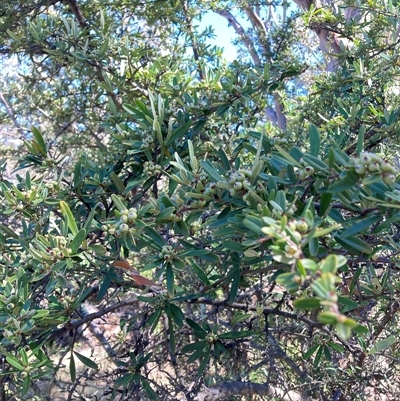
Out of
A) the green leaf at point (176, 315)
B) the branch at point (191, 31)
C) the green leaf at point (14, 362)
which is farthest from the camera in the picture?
the branch at point (191, 31)

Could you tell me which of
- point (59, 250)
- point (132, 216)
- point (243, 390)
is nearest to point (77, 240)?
point (59, 250)

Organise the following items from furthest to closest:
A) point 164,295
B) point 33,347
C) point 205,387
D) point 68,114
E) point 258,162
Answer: point 68,114, point 205,387, point 164,295, point 33,347, point 258,162

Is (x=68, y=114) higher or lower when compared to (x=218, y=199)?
higher

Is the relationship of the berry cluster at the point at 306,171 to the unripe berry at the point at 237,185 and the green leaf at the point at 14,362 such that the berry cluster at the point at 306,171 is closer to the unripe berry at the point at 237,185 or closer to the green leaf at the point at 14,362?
the unripe berry at the point at 237,185

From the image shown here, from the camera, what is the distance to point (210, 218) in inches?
53.9

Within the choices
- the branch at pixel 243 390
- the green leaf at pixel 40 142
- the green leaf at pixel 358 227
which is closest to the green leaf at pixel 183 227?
the green leaf at pixel 358 227

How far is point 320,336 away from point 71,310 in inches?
40.5

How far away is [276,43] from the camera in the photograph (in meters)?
3.39

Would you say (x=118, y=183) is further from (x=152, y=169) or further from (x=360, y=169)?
(x=360, y=169)

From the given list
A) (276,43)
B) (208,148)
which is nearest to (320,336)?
(208,148)

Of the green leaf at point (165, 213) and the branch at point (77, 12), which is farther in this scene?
the branch at point (77, 12)

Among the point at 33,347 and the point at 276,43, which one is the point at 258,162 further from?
the point at 276,43

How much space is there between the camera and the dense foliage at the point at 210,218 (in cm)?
105

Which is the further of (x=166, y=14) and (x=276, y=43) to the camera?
→ (x=276, y=43)
